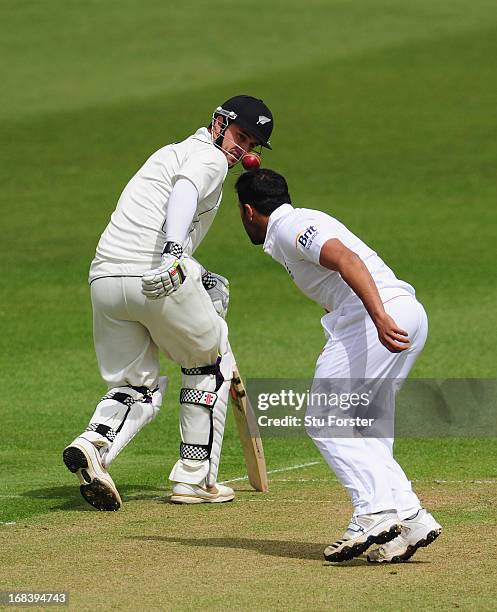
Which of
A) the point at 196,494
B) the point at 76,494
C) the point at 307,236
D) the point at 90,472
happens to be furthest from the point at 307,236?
the point at 76,494

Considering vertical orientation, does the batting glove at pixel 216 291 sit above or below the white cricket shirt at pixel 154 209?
below

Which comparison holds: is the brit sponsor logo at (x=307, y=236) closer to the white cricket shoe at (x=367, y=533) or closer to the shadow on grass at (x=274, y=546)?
the white cricket shoe at (x=367, y=533)

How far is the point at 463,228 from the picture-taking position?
2147 cm

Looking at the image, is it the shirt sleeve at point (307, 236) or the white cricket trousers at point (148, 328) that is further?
the white cricket trousers at point (148, 328)

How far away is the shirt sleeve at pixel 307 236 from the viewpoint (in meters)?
5.95

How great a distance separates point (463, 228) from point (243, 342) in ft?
25.8

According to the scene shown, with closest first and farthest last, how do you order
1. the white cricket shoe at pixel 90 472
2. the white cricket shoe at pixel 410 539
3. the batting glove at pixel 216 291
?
1. the white cricket shoe at pixel 410 539
2. the white cricket shoe at pixel 90 472
3. the batting glove at pixel 216 291

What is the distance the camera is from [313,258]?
19.6 ft

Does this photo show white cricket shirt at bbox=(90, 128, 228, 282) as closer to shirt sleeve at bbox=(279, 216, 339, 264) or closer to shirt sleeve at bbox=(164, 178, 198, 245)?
shirt sleeve at bbox=(164, 178, 198, 245)

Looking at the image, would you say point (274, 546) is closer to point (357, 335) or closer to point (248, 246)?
point (357, 335)

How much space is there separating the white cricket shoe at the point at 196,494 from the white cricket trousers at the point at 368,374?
1.80 meters

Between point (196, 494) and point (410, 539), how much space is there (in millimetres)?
2005

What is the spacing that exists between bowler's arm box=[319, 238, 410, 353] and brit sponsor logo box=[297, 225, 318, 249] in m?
0.17

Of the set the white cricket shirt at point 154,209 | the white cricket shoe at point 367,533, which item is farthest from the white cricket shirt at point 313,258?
the white cricket shirt at point 154,209
